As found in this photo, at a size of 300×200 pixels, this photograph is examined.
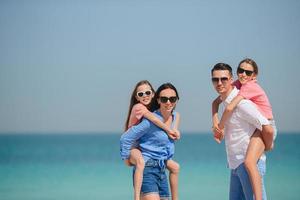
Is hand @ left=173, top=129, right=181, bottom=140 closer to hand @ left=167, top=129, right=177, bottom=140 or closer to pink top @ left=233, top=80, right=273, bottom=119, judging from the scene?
hand @ left=167, top=129, right=177, bottom=140

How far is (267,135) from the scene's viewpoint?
4410 mm

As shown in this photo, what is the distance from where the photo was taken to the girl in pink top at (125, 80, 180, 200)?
4.70 meters

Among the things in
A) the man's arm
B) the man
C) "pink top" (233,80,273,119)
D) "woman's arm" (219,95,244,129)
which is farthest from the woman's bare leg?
"pink top" (233,80,273,119)

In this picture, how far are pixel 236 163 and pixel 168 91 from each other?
0.71 metres

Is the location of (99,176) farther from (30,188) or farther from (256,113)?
(256,113)

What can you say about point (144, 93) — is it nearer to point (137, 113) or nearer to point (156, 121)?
point (137, 113)

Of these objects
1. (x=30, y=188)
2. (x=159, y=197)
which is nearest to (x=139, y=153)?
(x=159, y=197)

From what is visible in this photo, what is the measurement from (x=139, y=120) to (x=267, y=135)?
0.94 m

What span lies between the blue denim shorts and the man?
0.51 meters

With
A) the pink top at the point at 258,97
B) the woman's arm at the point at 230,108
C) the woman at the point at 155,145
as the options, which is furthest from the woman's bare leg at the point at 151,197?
the pink top at the point at 258,97

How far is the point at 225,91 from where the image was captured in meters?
4.53

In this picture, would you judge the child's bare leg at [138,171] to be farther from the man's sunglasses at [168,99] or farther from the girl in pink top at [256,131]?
the girl in pink top at [256,131]

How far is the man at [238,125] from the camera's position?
14.3 feet

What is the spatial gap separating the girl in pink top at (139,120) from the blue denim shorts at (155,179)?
0.13 feet
